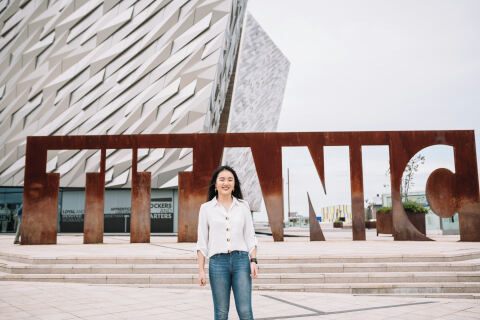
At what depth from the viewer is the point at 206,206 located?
360cm

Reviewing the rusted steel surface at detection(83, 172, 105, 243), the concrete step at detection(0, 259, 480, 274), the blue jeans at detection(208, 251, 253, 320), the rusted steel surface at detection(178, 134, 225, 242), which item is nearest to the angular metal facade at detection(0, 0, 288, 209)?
the rusted steel surface at detection(178, 134, 225, 242)

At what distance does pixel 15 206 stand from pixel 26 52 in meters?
10.5

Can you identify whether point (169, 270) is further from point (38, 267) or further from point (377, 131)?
point (377, 131)

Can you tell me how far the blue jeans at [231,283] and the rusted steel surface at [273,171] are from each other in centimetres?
1036

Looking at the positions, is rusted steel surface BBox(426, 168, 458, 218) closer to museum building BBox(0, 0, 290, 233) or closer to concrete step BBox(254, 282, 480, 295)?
concrete step BBox(254, 282, 480, 295)

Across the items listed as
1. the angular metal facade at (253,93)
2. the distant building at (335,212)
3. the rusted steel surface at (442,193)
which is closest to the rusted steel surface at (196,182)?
the rusted steel surface at (442,193)

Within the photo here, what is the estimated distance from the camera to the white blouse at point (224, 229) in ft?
11.2

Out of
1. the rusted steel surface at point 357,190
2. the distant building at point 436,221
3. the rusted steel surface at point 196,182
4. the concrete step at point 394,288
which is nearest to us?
the concrete step at point 394,288

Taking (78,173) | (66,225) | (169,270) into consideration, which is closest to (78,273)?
(169,270)

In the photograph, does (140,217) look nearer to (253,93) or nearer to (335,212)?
(253,93)

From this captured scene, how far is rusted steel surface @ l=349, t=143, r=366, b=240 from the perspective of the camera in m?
14.1

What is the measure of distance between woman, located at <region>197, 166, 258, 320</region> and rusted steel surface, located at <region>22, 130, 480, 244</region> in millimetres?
10122

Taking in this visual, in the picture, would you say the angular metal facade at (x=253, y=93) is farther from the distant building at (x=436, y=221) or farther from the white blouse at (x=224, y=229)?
the white blouse at (x=224, y=229)

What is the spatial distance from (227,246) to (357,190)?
37.9 ft
